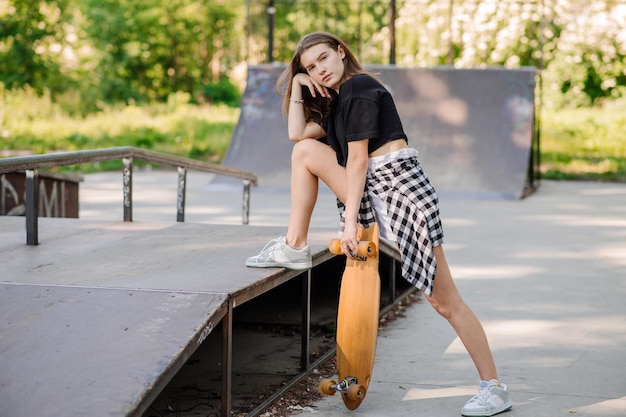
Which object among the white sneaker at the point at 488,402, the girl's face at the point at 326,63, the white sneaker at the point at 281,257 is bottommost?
the white sneaker at the point at 488,402

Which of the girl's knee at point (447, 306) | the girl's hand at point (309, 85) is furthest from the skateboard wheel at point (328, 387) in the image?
the girl's hand at point (309, 85)

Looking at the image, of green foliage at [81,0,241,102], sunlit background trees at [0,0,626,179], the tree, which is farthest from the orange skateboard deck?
green foliage at [81,0,241,102]

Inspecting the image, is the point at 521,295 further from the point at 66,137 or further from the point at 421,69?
the point at 66,137

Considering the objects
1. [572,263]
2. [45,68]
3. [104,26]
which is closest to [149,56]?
[104,26]

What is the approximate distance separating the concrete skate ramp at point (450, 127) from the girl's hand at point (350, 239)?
8.39 m

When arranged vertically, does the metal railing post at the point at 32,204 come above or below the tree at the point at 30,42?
below

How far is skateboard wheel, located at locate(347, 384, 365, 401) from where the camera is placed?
3.56 metres

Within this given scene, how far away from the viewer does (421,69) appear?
13008 millimetres

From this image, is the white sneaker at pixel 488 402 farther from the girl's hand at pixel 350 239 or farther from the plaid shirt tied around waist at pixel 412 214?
the girl's hand at pixel 350 239

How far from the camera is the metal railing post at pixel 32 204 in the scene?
435 cm

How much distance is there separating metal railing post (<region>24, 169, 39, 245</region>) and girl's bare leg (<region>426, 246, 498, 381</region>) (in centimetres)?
201

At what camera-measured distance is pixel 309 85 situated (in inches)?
149

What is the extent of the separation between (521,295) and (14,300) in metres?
3.75

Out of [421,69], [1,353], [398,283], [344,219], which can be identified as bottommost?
[398,283]
